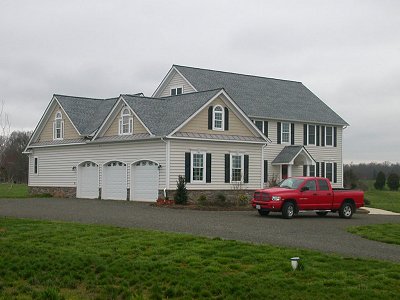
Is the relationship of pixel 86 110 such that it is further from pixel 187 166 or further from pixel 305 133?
pixel 305 133

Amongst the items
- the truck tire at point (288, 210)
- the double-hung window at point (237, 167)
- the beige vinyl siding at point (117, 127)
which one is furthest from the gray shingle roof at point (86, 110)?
the truck tire at point (288, 210)

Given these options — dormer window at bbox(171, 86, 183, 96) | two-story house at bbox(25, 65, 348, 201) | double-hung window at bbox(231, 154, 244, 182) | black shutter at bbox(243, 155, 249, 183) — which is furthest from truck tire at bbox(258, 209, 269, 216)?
dormer window at bbox(171, 86, 183, 96)

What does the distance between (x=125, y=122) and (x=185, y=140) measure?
427 cm

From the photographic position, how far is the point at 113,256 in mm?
13523

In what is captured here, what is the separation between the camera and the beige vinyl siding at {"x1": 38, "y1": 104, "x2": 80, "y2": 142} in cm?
3966

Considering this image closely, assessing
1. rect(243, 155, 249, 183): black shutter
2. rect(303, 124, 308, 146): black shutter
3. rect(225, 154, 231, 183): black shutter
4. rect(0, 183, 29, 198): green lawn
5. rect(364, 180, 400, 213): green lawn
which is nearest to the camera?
rect(225, 154, 231, 183): black shutter

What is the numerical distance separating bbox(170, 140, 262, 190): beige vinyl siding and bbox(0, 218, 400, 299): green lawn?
16.3 m

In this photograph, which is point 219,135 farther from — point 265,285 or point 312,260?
point 265,285

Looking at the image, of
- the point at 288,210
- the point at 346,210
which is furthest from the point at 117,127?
the point at 346,210

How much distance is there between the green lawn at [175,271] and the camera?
1062 cm

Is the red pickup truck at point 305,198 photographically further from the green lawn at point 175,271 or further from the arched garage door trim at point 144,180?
the green lawn at point 175,271

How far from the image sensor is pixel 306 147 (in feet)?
149

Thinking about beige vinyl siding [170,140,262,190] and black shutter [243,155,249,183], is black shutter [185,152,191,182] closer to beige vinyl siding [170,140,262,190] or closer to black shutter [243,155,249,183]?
beige vinyl siding [170,140,262,190]

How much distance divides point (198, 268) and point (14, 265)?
3.78 m
